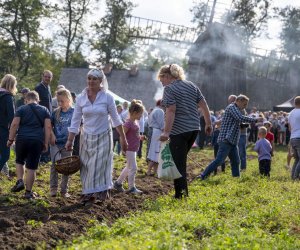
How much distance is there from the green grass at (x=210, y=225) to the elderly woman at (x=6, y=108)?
2.93 m

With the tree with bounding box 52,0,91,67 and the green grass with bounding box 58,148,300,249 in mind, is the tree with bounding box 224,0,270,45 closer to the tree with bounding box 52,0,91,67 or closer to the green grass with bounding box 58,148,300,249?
the tree with bounding box 52,0,91,67

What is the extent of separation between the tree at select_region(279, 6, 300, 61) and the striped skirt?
48.6 m

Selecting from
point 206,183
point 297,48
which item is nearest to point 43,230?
point 206,183

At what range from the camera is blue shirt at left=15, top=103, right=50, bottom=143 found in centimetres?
868

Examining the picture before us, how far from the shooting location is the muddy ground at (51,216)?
19.4 feet

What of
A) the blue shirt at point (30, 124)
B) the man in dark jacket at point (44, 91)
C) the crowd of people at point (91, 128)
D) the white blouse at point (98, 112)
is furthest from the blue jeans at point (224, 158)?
the blue shirt at point (30, 124)

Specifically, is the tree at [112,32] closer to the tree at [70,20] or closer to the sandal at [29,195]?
the tree at [70,20]

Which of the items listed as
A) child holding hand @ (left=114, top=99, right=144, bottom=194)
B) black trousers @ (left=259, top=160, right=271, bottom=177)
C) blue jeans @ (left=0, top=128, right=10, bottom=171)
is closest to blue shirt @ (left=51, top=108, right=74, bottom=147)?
blue jeans @ (left=0, top=128, right=10, bottom=171)

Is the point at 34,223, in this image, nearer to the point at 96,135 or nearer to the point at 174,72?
the point at 96,135

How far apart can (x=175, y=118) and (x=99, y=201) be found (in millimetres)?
1625

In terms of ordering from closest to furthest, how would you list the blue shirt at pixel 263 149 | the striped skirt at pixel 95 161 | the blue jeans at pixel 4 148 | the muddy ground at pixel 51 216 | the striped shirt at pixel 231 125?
the muddy ground at pixel 51 216
the striped skirt at pixel 95 161
the blue jeans at pixel 4 148
the striped shirt at pixel 231 125
the blue shirt at pixel 263 149

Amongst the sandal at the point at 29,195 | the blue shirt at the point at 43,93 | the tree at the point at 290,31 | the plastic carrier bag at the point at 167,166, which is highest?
the tree at the point at 290,31

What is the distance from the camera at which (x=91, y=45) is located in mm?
61438

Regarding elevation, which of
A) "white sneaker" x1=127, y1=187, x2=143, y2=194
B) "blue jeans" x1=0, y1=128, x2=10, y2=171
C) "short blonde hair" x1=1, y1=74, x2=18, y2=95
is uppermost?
"short blonde hair" x1=1, y1=74, x2=18, y2=95
